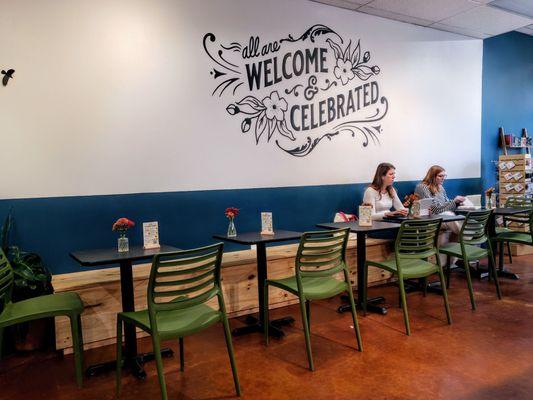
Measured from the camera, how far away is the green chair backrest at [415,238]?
3561 millimetres

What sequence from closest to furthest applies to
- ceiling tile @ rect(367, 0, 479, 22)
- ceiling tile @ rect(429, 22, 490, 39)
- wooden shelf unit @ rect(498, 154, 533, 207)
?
ceiling tile @ rect(367, 0, 479, 22), ceiling tile @ rect(429, 22, 490, 39), wooden shelf unit @ rect(498, 154, 533, 207)

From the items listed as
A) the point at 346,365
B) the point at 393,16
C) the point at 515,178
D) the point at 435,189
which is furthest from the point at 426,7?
the point at 346,365

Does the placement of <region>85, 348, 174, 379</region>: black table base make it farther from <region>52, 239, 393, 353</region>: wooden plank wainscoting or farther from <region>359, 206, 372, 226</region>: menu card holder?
<region>359, 206, 372, 226</region>: menu card holder

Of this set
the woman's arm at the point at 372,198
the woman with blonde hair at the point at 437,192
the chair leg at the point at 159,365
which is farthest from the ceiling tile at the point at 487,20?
the chair leg at the point at 159,365

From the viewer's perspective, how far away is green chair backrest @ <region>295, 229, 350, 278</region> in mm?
2992

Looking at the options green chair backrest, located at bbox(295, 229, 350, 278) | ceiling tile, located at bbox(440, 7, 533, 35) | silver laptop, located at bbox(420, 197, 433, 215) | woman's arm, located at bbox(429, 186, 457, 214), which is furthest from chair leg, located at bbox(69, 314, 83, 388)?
ceiling tile, located at bbox(440, 7, 533, 35)

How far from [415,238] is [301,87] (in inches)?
89.4

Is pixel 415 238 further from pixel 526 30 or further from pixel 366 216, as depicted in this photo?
pixel 526 30

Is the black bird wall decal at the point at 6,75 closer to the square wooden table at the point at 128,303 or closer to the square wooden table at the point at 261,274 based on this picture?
the square wooden table at the point at 128,303

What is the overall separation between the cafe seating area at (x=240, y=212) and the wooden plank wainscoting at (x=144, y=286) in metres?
0.02

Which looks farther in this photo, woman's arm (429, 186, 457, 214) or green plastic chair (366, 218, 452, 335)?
woman's arm (429, 186, 457, 214)

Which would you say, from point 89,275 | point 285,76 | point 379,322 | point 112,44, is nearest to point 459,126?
point 285,76

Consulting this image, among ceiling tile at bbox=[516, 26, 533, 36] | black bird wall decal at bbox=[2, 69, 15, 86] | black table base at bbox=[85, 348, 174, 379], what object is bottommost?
black table base at bbox=[85, 348, 174, 379]

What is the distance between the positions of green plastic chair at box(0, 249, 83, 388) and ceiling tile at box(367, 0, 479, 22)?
15.0ft
